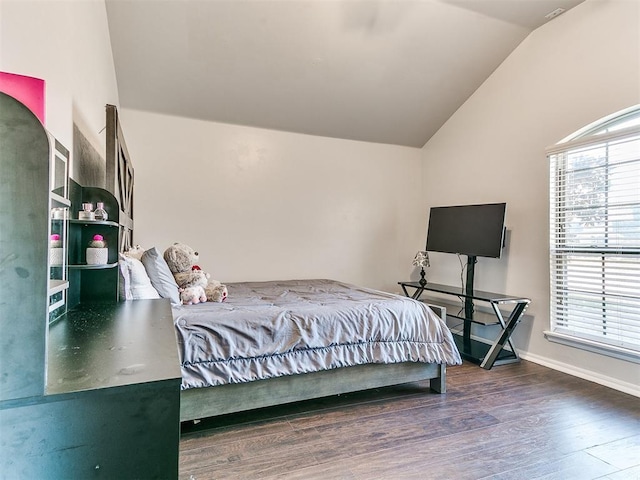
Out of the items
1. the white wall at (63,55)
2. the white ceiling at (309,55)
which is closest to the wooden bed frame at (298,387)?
the white wall at (63,55)

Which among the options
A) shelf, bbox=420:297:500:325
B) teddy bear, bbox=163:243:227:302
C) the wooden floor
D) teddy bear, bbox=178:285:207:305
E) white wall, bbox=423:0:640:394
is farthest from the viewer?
shelf, bbox=420:297:500:325

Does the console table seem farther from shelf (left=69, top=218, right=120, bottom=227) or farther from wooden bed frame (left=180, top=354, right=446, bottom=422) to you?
shelf (left=69, top=218, right=120, bottom=227)

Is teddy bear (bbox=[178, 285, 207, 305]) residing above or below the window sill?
above

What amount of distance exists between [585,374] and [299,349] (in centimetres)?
246

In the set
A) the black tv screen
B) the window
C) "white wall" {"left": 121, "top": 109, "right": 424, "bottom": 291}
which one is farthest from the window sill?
"white wall" {"left": 121, "top": 109, "right": 424, "bottom": 291}

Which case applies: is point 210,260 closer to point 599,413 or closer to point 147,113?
point 147,113

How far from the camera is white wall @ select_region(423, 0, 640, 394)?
112 inches

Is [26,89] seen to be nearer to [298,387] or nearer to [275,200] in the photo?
[298,387]

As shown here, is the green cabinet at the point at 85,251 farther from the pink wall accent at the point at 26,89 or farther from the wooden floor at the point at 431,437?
the wooden floor at the point at 431,437

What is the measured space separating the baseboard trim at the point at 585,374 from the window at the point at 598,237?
200 millimetres

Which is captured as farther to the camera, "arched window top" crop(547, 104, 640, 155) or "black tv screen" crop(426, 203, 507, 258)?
"black tv screen" crop(426, 203, 507, 258)

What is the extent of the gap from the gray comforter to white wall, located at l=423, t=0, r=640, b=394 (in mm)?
1320

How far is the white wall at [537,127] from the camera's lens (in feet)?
9.34

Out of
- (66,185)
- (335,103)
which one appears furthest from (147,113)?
(66,185)
